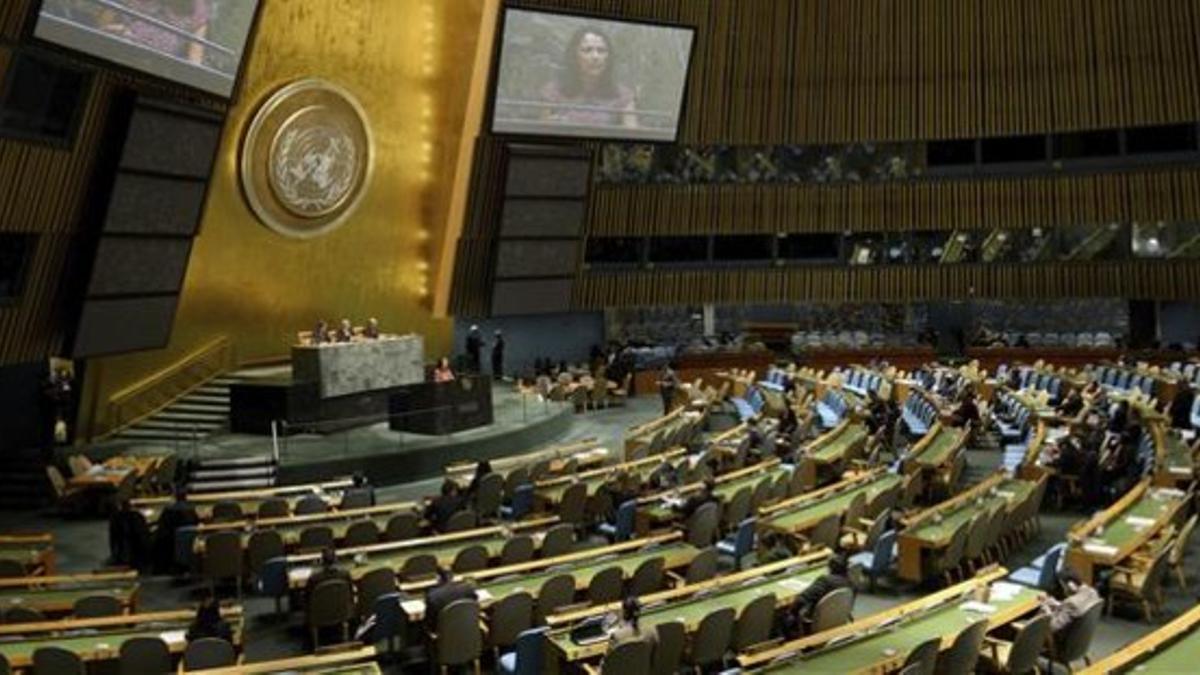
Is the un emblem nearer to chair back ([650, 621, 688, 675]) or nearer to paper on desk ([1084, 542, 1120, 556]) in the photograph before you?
chair back ([650, 621, 688, 675])

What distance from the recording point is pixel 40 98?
47.6 ft

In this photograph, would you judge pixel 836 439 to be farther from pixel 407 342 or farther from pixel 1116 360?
pixel 1116 360

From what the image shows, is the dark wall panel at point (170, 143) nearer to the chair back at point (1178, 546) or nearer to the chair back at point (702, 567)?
the chair back at point (702, 567)

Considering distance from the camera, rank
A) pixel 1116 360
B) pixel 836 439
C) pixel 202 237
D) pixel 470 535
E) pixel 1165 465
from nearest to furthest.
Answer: pixel 470 535 → pixel 1165 465 → pixel 836 439 → pixel 202 237 → pixel 1116 360

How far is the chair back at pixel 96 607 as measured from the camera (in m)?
8.58

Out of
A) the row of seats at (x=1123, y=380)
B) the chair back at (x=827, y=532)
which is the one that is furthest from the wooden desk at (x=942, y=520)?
the row of seats at (x=1123, y=380)

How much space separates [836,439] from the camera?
51.5 feet

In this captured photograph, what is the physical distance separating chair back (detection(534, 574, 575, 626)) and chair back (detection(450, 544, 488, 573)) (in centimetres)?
145

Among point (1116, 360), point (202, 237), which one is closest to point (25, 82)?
point (202, 237)

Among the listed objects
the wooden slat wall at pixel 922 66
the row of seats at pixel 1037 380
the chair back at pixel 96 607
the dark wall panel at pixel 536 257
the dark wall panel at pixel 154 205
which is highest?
the wooden slat wall at pixel 922 66

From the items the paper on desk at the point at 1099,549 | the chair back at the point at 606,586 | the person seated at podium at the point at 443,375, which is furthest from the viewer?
the person seated at podium at the point at 443,375

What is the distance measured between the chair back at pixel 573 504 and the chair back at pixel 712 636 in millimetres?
5009

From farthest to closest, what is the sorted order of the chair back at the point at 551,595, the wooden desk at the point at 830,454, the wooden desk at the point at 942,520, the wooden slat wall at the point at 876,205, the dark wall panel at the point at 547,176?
1. the wooden slat wall at the point at 876,205
2. the dark wall panel at the point at 547,176
3. the wooden desk at the point at 830,454
4. the wooden desk at the point at 942,520
5. the chair back at the point at 551,595

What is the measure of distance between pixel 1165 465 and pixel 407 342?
12.6 m
